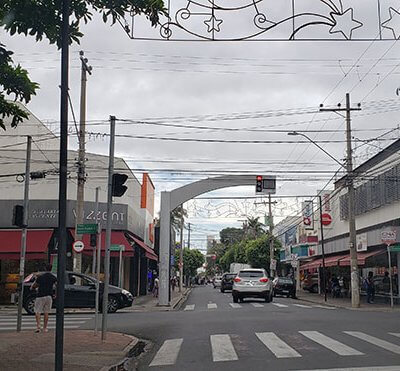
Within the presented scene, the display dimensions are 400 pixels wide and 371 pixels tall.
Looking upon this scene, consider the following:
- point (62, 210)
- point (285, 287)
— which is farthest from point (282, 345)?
point (285, 287)

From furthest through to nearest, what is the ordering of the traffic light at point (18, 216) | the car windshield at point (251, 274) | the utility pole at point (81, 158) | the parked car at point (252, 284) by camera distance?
the car windshield at point (251, 274)
the parked car at point (252, 284)
the utility pole at point (81, 158)
the traffic light at point (18, 216)

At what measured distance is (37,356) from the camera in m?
11.7

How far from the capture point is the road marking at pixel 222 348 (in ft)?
38.9

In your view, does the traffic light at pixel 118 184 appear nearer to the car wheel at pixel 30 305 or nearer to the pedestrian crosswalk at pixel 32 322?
the pedestrian crosswalk at pixel 32 322

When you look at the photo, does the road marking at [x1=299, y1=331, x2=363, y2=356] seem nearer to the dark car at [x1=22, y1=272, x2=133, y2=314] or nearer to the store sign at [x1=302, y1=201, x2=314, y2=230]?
the dark car at [x1=22, y1=272, x2=133, y2=314]

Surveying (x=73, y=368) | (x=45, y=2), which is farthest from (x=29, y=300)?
(x=45, y=2)

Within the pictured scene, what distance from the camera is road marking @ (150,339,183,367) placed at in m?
11.7

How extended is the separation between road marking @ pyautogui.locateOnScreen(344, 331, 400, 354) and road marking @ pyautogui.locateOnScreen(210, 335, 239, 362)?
316 centimetres

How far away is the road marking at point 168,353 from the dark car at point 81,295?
9.42m

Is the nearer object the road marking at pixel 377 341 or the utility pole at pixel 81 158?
the road marking at pixel 377 341

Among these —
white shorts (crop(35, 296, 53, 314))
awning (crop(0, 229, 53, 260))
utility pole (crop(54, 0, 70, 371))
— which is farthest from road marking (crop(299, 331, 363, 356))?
awning (crop(0, 229, 53, 260))

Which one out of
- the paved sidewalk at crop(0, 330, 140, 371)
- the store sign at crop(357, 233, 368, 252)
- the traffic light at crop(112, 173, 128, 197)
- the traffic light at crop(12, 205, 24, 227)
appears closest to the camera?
the paved sidewalk at crop(0, 330, 140, 371)

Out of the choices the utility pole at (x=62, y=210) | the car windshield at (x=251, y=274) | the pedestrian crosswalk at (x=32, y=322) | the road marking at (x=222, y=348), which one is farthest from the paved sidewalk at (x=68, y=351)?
the car windshield at (x=251, y=274)

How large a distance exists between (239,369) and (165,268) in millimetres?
19615
